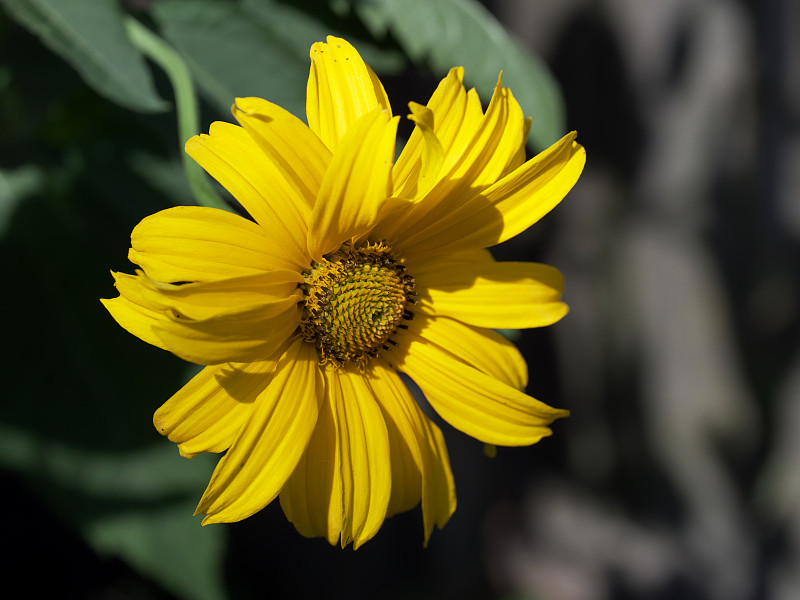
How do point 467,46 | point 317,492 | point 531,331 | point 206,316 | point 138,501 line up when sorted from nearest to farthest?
1. point 206,316
2. point 317,492
3. point 467,46
4. point 138,501
5. point 531,331

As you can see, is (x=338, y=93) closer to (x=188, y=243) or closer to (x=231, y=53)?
(x=188, y=243)

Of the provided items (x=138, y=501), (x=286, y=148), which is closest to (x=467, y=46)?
(x=286, y=148)

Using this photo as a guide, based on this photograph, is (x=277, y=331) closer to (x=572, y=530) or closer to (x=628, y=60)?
(x=628, y=60)

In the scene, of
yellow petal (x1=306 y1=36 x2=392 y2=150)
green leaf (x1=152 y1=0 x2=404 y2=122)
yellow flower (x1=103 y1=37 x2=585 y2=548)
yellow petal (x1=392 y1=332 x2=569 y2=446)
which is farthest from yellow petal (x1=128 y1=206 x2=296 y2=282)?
green leaf (x1=152 y1=0 x2=404 y2=122)

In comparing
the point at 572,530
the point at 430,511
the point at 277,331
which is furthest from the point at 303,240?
the point at 572,530

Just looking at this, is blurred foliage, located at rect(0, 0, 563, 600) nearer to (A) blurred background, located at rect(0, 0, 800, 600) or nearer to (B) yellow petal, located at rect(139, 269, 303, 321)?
(A) blurred background, located at rect(0, 0, 800, 600)

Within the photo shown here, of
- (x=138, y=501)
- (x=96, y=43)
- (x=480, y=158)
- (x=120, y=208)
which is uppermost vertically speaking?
(x=480, y=158)
